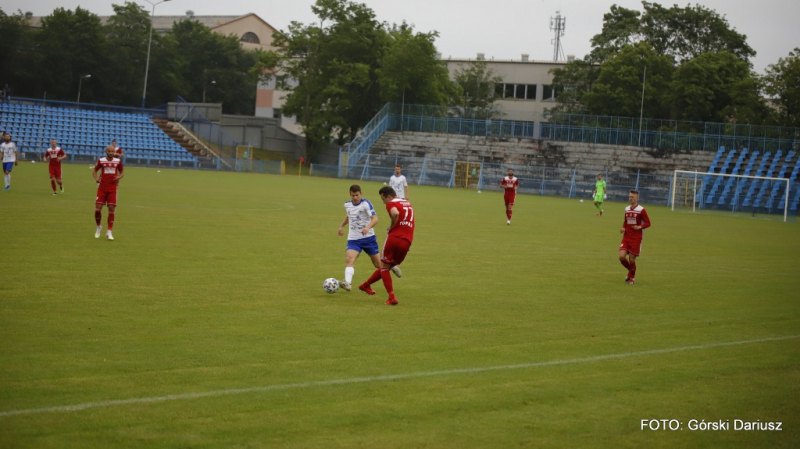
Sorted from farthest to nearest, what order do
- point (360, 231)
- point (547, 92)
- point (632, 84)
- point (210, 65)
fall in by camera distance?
1. point (210, 65)
2. point (547, 92)
3. point (632, 84)
4. point (360, 231)

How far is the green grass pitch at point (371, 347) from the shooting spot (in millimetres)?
6781

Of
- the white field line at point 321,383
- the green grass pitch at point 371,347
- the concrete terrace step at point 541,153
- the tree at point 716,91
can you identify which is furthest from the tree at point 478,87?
the white field line at point 321,383

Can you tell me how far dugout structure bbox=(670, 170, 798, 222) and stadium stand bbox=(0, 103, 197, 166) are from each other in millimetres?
38305

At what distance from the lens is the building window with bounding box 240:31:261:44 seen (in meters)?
116

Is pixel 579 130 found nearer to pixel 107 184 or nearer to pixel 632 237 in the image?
pixel 632 237

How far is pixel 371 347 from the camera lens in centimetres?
953

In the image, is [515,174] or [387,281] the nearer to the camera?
[387,281]

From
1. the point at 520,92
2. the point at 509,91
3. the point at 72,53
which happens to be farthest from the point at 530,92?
the point at 72,53

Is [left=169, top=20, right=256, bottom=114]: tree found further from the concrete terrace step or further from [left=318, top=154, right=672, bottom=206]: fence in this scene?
the concrete terrace step

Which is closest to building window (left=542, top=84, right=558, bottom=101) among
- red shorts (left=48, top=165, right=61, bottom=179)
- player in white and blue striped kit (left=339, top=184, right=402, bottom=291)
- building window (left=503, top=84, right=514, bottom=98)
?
building window (left=503, top=84, right=514, bottom=98)

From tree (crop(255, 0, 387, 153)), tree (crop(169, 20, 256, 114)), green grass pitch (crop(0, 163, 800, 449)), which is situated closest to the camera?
green grass pitch (crop(0, 163, 800, 449))

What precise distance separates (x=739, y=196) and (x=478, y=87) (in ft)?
126

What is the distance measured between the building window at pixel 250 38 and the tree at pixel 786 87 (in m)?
73.3

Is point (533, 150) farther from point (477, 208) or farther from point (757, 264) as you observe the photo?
point (757, 264)
